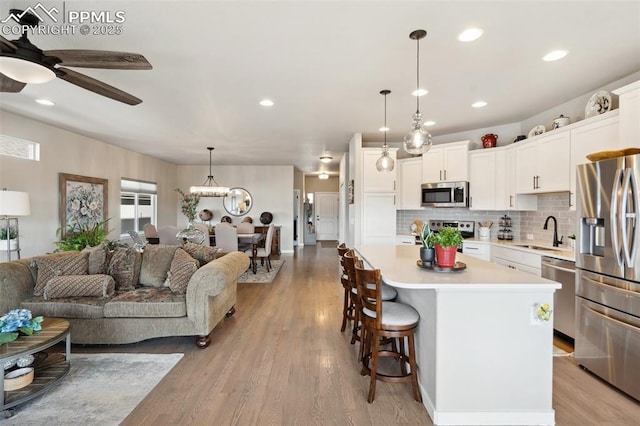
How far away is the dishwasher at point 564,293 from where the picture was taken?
116 inches

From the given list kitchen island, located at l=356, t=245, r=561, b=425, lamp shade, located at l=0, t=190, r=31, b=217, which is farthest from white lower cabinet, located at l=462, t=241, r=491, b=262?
lamp shade, located at l=0, t=190, r=31, b=217

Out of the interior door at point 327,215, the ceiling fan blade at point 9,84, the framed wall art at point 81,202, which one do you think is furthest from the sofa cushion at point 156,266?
the interior door at point 327,215

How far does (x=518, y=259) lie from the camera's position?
3678mm

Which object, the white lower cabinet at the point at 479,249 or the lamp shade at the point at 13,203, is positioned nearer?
the lamp shade at the point at 13,203

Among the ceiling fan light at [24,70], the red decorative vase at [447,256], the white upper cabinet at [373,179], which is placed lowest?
the red decorative vase at [447,256]

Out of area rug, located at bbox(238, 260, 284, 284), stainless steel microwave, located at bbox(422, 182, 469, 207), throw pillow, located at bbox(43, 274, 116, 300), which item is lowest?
area rug, located at bbox(238, 260, 284, 284)

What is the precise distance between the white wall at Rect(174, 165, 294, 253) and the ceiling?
4.27m

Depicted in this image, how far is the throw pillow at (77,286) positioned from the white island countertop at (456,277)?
2.59 m

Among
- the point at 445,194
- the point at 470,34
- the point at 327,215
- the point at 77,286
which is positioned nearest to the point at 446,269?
the point at 470,34

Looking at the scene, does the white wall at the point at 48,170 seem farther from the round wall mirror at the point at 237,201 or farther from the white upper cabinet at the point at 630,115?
the white upper cabinet at the point at 630,115

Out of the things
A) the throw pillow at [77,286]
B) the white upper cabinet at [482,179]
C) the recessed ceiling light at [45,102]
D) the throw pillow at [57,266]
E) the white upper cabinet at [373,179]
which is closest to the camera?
the throw pillow at [77,286]

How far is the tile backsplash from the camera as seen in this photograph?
3.77 m

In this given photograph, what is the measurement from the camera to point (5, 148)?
4113 millimetres

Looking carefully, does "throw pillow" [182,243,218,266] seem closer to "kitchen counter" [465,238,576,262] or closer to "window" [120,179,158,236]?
"kitchen counter" [465,238,576,262]
